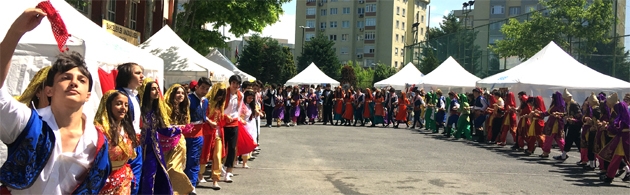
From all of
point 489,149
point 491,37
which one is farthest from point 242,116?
point 491,37

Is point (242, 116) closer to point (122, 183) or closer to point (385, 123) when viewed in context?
point (122, 183)

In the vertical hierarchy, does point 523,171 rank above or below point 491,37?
below

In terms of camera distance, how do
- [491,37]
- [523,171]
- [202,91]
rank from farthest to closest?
[491,37]
[523,171]
[202,91]

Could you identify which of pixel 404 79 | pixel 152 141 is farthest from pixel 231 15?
pixel 152 141

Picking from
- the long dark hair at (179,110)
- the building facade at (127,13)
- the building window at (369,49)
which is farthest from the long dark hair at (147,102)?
the building window at (369,49)

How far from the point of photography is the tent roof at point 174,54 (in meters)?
14.7

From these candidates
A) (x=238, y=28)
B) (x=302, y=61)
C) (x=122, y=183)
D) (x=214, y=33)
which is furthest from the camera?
(x=302, y=61)

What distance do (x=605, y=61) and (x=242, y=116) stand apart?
22405 mm

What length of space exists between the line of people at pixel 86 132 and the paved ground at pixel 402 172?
184 centimetres

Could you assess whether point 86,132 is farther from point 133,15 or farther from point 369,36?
point 369,36

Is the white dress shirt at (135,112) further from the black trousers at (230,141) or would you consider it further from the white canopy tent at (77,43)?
the black trousers at (230,141)

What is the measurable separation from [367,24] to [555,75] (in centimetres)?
7626

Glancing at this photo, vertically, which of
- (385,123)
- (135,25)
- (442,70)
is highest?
(135,25)

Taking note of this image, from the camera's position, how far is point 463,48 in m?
37.7
